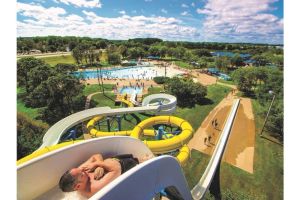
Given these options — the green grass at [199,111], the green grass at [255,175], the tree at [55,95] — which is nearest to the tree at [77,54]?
the tree at [55,95]

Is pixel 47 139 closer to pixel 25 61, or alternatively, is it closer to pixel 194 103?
pixel 194 103

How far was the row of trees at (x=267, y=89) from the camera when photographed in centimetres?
1614

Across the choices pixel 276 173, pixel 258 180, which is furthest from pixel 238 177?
pixel 276 173

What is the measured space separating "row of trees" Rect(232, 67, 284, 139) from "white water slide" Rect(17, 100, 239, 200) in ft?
43.9

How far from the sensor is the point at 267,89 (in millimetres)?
22062

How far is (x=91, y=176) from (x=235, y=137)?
42.8ft

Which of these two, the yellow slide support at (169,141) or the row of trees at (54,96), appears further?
the row of trees at (54,96)

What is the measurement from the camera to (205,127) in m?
17.0

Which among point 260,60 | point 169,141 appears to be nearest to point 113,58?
point 260,60

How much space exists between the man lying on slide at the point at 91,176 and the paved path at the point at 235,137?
32.2 ft

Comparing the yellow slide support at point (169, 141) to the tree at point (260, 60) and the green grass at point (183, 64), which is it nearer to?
the green grass at point (183, 64)

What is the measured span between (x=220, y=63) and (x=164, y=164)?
36621mm

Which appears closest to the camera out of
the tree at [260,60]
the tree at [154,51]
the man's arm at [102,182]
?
the man's arm at [102,182]

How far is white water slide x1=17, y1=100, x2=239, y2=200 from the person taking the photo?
3582 mm
